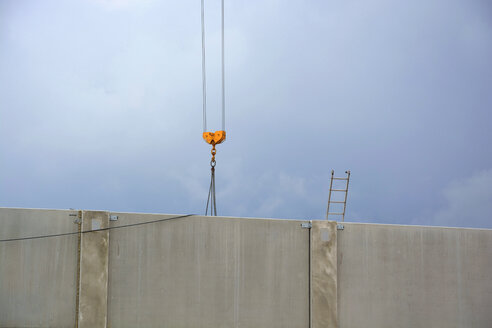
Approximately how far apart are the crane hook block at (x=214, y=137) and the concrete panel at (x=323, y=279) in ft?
9.63

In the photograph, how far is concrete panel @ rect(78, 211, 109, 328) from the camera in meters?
8.07

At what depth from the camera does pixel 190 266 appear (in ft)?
27.4

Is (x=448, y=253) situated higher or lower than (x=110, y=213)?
lower

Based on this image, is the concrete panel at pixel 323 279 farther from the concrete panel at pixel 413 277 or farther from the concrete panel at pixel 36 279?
the concrete panel at pixel 36 279

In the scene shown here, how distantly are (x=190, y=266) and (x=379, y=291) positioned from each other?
3.54 m

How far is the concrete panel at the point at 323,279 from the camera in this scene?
27.7ft

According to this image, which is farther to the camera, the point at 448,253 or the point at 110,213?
the point at 448,253

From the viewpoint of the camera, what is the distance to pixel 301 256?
28.2 feet

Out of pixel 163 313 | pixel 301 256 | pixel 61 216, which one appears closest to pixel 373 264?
pixel 301 256

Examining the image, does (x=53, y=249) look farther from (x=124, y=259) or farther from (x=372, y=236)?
(x=372, y=236)

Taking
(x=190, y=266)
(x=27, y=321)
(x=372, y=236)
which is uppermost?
(x=372, y=236)

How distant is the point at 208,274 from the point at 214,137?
3.14m

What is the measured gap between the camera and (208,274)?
8.37 m

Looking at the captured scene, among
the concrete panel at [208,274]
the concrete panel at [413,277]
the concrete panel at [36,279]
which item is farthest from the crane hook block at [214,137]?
the concrete panel at [36,279]
